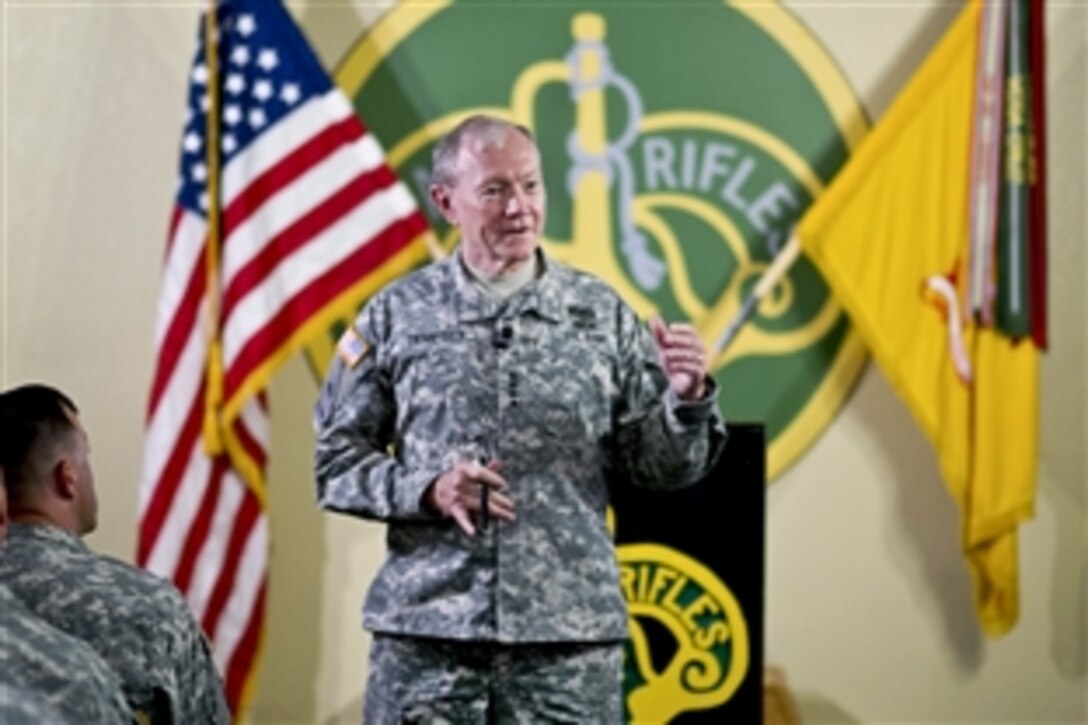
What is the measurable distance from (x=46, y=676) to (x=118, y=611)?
58cm

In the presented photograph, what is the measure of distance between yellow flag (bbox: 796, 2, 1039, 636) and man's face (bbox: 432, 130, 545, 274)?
1981mm

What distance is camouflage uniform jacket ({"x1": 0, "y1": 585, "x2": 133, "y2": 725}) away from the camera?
1563 millimetres

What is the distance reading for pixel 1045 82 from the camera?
450 centimetres

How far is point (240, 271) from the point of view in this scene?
4.42 meters

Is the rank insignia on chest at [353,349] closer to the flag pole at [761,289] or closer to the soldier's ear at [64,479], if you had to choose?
the soldier's ear at [64,479]

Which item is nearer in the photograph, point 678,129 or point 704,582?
point 704,582

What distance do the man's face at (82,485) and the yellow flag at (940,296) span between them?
8.25 ft

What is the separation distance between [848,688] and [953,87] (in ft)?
4.94

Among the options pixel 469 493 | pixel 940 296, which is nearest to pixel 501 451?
pixel 469 493

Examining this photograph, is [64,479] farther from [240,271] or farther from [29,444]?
[240,271]

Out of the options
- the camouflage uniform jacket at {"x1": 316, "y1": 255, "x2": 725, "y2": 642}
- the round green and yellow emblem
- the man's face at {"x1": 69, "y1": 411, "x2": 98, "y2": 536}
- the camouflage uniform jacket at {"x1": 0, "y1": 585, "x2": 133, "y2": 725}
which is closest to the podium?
the camouflage uniform jacket at {"x1": 316, "y1": 255, "x2": 725, "y2": 642}

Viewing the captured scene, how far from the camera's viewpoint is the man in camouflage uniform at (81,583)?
219cm

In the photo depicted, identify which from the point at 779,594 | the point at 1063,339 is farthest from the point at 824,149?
the point at 779,594

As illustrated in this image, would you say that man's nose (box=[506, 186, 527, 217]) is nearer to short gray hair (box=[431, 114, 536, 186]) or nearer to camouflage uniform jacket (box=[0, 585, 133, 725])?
short gray hair (box=[431, 114, 536, 186])
